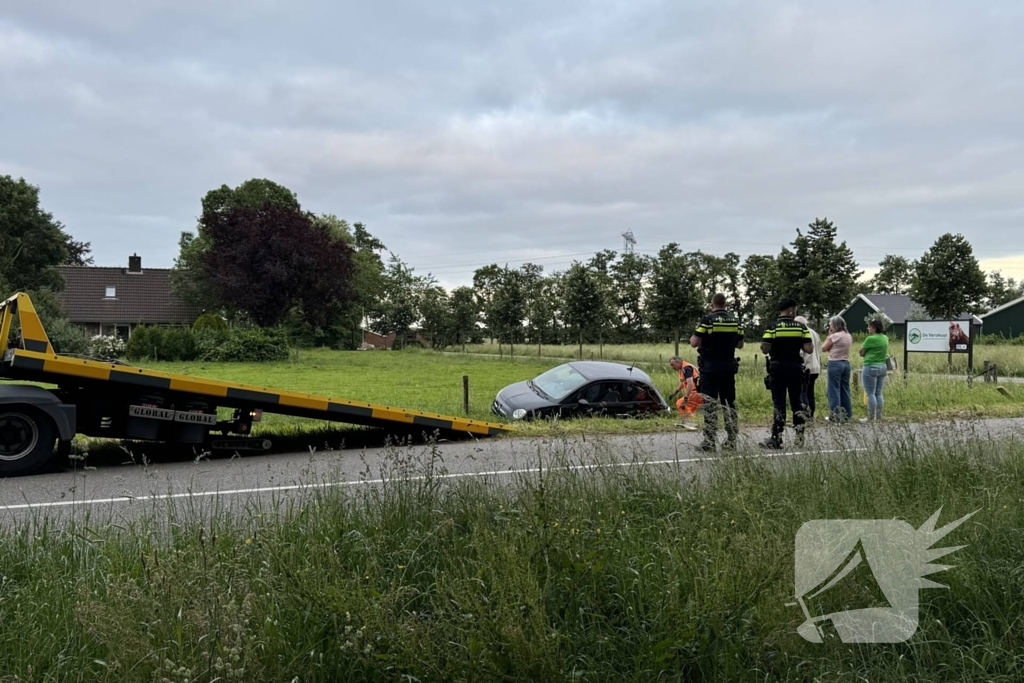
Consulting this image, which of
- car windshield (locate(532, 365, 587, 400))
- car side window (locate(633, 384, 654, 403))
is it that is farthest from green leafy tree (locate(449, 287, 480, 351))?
car side window (locate(633, 384, 654, 403))

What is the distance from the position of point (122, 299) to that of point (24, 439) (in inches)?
2107

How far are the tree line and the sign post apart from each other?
6.11m

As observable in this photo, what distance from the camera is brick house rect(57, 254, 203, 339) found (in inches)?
2117

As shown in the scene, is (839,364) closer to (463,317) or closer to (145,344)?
(145,344)

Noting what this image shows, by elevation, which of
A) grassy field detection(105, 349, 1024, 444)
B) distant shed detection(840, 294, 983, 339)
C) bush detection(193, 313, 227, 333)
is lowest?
grassy field detection(105, 349, 1024, 444)

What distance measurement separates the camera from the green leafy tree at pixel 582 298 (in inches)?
1315

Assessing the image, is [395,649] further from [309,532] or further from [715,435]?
[715,435]

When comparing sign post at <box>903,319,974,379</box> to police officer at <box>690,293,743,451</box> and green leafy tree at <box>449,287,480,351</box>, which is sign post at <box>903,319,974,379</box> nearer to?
police officer at <box>690,293,743,451</box>

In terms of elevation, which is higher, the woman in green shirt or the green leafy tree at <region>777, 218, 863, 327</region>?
the green leafy tree at <region>777, 218, 863, 327</region>

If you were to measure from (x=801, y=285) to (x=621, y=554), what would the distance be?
25094 millimetres

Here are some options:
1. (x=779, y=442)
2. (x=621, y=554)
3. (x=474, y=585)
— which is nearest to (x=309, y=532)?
(x=474, y=585)

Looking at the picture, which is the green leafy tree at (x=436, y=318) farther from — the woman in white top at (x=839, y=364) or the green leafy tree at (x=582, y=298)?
the woman in white top at (x=839, y=364)

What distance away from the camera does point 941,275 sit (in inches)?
1171

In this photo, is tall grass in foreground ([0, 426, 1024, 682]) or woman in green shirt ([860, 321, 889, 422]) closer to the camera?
tall grass in foreground ([0, 426, 1024, 682])
